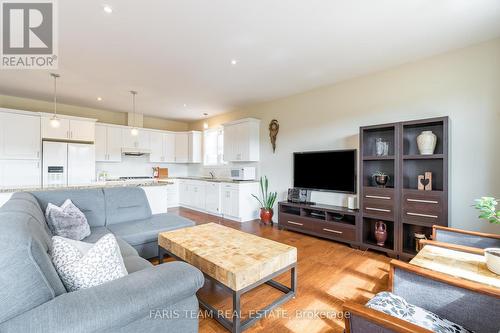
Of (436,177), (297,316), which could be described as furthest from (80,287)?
(436,177)

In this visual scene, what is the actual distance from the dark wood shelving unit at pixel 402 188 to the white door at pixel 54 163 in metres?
5.77

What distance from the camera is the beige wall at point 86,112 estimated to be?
485cm

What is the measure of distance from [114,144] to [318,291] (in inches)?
232

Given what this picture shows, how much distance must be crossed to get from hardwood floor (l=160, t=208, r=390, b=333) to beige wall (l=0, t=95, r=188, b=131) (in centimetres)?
559

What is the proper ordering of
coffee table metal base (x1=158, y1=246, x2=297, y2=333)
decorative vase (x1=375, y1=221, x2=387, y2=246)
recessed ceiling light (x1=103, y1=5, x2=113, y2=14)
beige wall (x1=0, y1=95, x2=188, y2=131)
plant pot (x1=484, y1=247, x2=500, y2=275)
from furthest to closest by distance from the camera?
1. beige wall (x1=0, y1=95, x2=188, y2=131)
2. decorative vase (x1=375, y1=221, x2=387, y2=246)
3. recessed ceiling light (x1=103, y1=5, x2=113, y2=14)
4. coffee table metal base (x1=158, y1=246, x2=297, y2=333)
5. plant pot (x1=484, y1=247, x2=500, y2=275)

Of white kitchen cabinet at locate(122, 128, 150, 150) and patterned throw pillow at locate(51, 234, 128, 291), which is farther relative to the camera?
white kitchen cabinet at locate(122, 128, 150, 150)

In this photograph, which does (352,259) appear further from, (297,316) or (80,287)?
(80,287)

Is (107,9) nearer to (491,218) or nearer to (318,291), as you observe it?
(318,291)

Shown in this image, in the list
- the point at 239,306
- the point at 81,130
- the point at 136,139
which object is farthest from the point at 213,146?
the point at 239,306

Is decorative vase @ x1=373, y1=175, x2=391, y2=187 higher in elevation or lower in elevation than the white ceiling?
lower

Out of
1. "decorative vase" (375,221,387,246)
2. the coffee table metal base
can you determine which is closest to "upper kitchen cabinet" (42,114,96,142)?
the coffee table metal base

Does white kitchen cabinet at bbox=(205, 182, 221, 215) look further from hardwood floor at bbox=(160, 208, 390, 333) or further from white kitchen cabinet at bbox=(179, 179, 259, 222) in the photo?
hardwood floor at bbox=(160, 208, 390, 333)

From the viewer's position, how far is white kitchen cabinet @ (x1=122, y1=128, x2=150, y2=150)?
616 cm

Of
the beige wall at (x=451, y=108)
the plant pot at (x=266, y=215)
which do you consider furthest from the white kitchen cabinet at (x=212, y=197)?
the beige wall at (x=451, y=108)
